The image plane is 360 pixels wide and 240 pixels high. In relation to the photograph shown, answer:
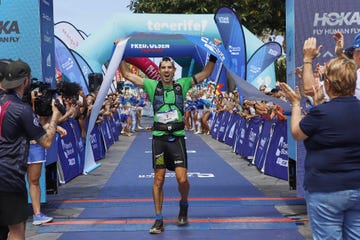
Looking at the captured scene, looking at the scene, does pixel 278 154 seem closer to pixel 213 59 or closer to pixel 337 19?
pixel 213 59

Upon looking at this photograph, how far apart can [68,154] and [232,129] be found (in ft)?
25.8

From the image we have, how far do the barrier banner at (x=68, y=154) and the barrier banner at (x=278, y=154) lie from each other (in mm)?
3823

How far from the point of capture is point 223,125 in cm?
1934

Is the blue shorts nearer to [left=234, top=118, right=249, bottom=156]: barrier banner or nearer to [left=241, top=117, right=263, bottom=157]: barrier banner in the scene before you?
[left=241, top=117, right=263, bottom=157]: barrier banner

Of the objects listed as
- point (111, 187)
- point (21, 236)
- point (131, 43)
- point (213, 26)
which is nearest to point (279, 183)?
point (111, 187)

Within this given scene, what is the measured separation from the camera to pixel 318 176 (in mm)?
3295

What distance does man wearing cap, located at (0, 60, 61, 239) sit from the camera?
3.89 m

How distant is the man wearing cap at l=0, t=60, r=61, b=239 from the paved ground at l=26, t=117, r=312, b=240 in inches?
79.1

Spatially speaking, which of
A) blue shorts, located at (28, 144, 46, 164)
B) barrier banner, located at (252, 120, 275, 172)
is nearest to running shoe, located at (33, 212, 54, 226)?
blue shorts, located at (28, 144, 46, 164)

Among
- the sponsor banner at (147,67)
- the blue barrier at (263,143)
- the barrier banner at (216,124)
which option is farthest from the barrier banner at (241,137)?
the sponsor banner at (147,67)

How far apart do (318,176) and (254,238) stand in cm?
260

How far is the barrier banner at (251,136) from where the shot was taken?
12.5 meters

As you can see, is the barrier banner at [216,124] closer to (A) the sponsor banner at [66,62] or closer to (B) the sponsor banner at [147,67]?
(A) the sponsor banner at [66,62]

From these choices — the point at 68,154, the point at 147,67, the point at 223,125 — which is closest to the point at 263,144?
the point at 68,154
